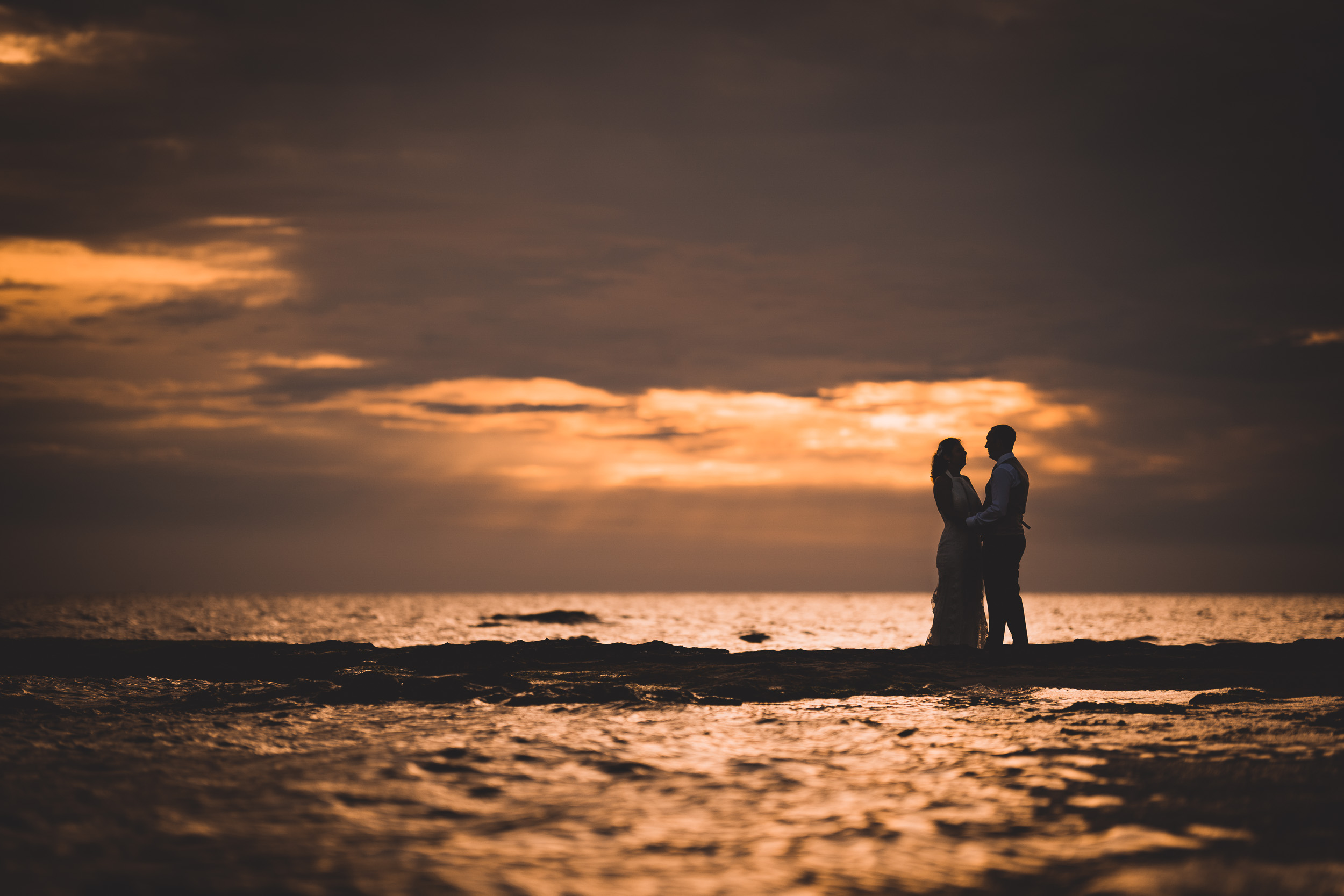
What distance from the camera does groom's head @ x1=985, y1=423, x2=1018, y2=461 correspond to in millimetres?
10352

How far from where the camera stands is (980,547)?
11.0 meters

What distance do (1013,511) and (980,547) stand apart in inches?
38.7

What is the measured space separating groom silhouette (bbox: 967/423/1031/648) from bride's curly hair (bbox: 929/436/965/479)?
0.68 meters

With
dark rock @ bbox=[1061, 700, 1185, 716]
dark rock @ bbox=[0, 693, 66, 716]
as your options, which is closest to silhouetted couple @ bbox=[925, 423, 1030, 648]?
dark rock @ bbox=[1061, 700, 1185, 716]

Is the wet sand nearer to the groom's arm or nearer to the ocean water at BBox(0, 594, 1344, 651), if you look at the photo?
the groom's arm

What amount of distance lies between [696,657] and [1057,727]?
539 centimetres

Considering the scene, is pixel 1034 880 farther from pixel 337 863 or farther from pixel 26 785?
pixel 26 785

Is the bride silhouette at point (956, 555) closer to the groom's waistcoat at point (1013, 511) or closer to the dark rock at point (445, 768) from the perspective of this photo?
the groom's waistcoat at point (1013, 511)

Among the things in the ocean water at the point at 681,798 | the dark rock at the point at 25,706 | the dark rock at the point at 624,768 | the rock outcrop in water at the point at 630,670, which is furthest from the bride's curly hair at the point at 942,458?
the dark rock at the point at 25,706

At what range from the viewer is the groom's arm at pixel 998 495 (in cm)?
1003

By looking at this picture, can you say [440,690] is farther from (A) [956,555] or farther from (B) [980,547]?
(B) [980,547]

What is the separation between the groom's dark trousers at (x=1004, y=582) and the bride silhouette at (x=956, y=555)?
63 cm

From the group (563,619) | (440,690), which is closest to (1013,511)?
(440,690)

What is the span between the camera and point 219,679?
9.67 metres
